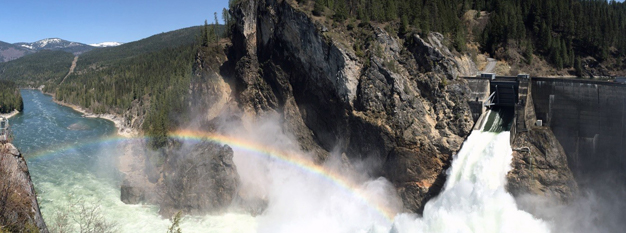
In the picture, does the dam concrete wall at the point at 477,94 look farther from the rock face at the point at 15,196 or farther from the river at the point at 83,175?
the rock face at the point at 15,196

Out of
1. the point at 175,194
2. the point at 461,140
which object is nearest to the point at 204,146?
the point at 175,194

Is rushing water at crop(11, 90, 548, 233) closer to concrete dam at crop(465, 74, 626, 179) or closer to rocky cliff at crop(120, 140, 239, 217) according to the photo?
rocky cliff at crop(120, 140, 239, 217)

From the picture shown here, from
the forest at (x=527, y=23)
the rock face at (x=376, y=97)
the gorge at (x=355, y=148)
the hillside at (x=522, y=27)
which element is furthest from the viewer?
the forest at (x=527, y=23)

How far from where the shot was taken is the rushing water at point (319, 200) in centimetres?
3369

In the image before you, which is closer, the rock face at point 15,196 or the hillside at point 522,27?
the rock face at point 15,196

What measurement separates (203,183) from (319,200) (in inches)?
507

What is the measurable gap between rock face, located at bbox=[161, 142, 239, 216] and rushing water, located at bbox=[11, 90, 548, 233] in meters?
1.63

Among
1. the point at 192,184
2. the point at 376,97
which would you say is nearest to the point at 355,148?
the point at 376,97

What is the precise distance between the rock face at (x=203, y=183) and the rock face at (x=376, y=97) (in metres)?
8.63

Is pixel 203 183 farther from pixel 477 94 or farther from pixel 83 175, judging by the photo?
pixel 477 94

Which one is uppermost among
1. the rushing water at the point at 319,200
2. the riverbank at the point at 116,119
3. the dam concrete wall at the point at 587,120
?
the dam concrete wall at the point at 587,120

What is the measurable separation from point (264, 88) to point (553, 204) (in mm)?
33441

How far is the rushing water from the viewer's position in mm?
33688

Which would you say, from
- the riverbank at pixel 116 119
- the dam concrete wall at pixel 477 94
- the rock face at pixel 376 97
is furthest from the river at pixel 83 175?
the dam concrete wall at pixel 477 94
